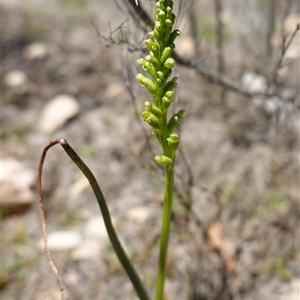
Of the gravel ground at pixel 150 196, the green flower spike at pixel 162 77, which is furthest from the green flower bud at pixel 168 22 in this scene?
the gravel ground at pixel 150 196

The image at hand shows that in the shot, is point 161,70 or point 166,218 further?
point 166,218

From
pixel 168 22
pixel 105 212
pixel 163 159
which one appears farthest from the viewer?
pixel 105 212

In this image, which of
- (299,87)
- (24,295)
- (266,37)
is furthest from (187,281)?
(266,37)

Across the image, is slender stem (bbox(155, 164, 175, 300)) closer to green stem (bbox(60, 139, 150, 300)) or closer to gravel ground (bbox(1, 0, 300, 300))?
green stem (bbox(60, 139, 150, 300))

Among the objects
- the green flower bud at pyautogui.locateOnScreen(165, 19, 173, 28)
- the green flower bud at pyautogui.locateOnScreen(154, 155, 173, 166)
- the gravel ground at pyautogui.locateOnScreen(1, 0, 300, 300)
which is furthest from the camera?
the gravel ground at pyautogui.locateOnScreen(1, 0, 300, 300)

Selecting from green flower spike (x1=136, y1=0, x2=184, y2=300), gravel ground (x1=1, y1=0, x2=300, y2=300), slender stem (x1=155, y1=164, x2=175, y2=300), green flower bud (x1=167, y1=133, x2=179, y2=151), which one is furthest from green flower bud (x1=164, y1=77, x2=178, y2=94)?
gravel ground (x1=1, y1=0, x2=300, y2=300)

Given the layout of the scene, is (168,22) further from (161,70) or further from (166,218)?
(166,218)

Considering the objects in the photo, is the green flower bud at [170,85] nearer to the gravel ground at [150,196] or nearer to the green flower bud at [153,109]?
the green flower bud at [153,109]

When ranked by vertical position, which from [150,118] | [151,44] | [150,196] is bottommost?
[150,118]

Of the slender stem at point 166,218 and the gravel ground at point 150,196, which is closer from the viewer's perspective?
the slender stem at point 166,218

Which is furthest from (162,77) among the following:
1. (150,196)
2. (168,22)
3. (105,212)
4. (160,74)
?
(150,196)

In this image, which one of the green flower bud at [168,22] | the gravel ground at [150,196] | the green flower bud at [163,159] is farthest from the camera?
the gravel ground at [150,196]
